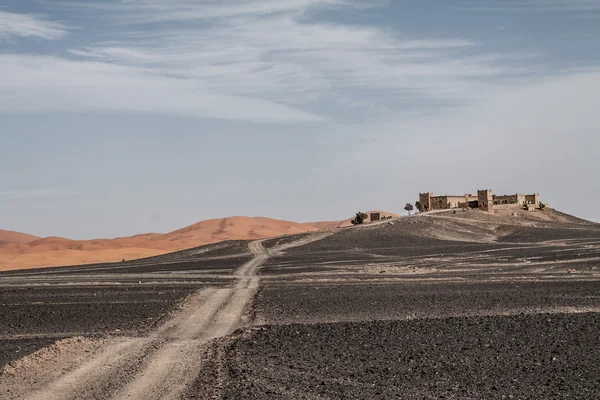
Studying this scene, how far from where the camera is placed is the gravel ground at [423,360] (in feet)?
40.2

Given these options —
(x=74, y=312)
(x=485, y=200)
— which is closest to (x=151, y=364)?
(x=74, y=312)

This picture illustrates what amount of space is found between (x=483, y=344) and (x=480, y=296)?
991 cm

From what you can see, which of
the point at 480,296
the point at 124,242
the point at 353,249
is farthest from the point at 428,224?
the point at 480,296

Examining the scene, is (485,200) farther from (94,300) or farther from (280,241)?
(94,300)

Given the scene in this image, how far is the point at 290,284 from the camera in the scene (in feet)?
107

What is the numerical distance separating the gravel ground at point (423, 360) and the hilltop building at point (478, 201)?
71.5 m

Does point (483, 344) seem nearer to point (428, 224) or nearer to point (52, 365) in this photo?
point (52, 365)

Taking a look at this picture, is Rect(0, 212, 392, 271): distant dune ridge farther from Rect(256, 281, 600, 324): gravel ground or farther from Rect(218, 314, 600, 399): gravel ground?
Rect(218, 314, 600, 399): gravel ground

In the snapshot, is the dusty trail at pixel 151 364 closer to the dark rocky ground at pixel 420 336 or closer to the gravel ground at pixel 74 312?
the dark rocky ground at pixel 420 336

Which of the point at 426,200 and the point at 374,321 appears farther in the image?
the point at 426,200

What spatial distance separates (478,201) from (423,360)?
7855cm

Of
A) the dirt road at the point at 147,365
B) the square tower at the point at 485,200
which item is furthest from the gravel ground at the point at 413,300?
the square tower at the point at 485,200

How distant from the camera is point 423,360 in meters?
14.7

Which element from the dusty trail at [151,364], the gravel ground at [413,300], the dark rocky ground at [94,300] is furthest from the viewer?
the gravel ground at [413,300]
